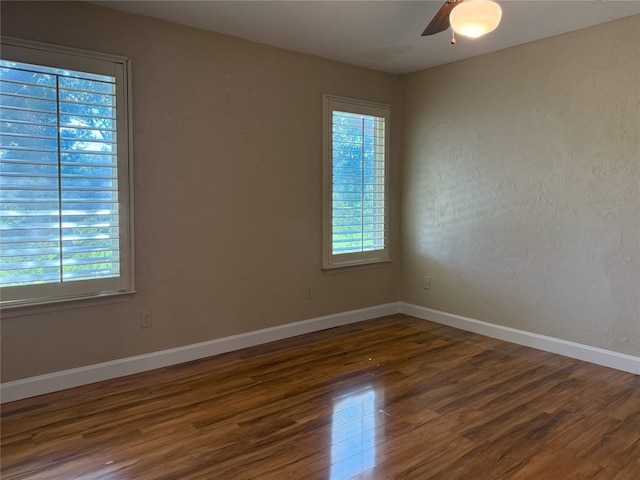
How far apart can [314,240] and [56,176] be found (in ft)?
7.26

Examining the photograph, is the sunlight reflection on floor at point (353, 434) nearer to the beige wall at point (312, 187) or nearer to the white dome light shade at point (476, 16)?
the beige wall at point (312, 187)

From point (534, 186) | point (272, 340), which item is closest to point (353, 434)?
point (272, 340)

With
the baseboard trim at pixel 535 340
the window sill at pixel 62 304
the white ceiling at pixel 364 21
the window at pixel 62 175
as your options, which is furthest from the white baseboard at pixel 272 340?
the white ceiling at pixel 364 21

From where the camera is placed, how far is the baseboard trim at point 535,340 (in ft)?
11.1

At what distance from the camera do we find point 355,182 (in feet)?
15.0

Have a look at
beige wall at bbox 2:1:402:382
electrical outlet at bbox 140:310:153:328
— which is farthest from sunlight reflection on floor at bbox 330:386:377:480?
electrical outlet at bbox 140:310:153:328

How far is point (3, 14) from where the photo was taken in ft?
9.02

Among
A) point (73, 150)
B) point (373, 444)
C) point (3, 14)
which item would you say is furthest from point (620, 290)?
point (3, 14)

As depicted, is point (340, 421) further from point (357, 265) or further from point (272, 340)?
point (357, 265)

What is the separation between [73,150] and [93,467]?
1.91 metres

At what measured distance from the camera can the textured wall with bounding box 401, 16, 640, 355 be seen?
3.35 metres

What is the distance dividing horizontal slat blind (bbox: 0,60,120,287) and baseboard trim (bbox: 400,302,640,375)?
3.14 m

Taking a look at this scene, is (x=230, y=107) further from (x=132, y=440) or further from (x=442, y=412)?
(x=442, y=412)

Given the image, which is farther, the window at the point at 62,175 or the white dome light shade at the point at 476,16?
the window at the point at 62,175
